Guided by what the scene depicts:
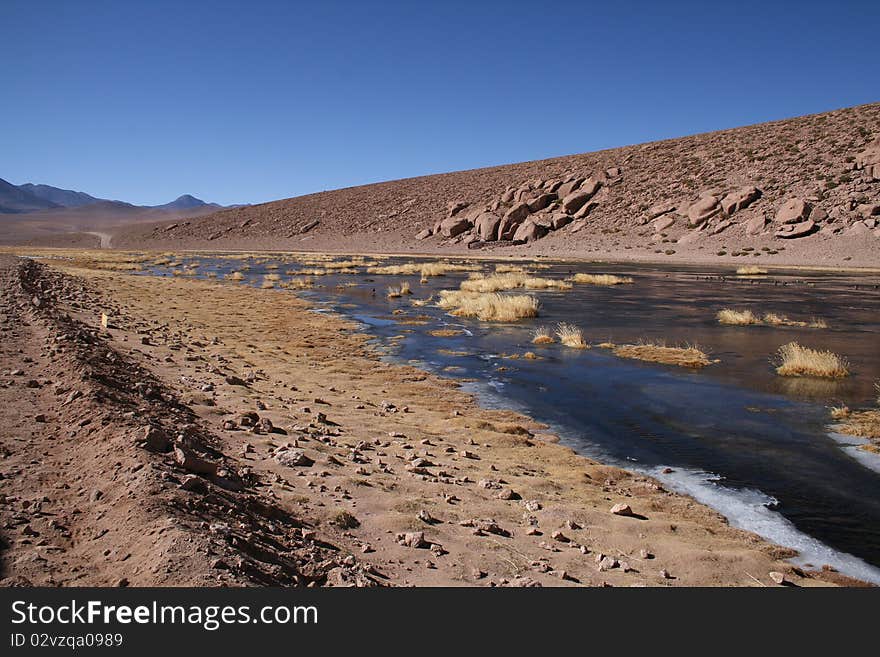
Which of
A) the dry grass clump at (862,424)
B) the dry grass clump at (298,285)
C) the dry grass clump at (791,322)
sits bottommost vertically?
the dry grass clump at (862,424)

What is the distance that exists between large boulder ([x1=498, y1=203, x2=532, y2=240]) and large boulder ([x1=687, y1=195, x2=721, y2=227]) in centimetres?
2195

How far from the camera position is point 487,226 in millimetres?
80938

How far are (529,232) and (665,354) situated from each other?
62613 millimetres

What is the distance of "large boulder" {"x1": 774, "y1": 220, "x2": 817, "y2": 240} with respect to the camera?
54.5 m

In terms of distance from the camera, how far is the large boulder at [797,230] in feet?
179

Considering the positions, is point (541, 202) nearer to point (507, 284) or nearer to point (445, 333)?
point (507, 284)

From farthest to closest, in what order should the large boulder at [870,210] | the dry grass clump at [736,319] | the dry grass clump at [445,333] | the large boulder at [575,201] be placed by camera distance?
the large boulder at [575,201] < the large boulder at [870,210] < the dry grass clump at [736,319] < the dry grass clump at [445,333]

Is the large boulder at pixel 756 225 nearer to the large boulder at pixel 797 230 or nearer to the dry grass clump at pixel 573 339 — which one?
the large boulder at pixel 797 230

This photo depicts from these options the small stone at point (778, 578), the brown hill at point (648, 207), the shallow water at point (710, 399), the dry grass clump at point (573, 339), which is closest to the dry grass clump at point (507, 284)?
the shallow water at point (710, 399)

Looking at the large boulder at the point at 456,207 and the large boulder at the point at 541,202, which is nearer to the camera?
the large boulder at the point at 541,202

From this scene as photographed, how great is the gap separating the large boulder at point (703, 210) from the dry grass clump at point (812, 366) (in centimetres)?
5436

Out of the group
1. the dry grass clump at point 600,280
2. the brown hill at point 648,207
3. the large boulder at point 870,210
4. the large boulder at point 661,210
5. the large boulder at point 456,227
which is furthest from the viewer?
the large boulder at point 456,227

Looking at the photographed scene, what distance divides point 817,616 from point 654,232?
66.8 m

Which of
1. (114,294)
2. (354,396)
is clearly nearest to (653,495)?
(354,396)
